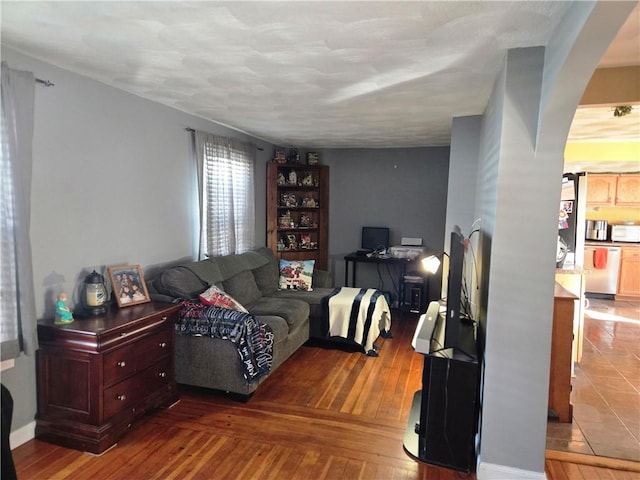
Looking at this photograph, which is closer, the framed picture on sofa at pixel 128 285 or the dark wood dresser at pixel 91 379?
the dark wood dresser at pixel 91 379

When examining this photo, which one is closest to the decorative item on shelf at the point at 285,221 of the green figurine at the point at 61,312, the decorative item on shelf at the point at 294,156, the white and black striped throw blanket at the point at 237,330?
the decorative item on shelf at the point at 294,156

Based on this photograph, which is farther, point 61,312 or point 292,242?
point 292,242

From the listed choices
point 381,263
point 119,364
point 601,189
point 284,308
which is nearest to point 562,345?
point 284,308

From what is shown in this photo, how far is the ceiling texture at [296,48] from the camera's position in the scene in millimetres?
1771

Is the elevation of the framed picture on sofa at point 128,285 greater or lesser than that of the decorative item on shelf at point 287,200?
lesser

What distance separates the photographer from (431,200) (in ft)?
19.9

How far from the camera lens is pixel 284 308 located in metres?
4.09

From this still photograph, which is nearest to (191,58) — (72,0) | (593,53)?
(72,0)

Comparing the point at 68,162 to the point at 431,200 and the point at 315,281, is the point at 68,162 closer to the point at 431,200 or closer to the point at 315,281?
the point at 315,281

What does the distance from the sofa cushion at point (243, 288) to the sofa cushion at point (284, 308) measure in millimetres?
69

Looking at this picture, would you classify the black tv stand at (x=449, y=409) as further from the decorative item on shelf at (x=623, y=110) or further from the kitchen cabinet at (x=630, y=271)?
the kitchen cabinet at (x=630, y=271)

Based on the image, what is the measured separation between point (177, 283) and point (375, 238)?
3.50 metres

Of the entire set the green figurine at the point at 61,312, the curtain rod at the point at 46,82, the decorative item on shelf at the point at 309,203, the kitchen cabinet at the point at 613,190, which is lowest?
the green figurine at the point at 61,312

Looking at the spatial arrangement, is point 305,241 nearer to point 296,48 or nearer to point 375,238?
point 375,238
